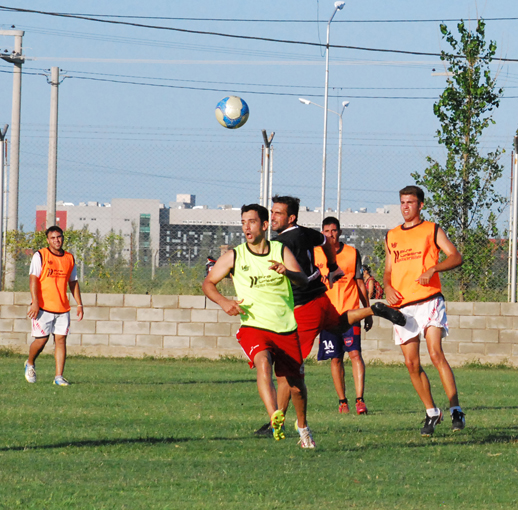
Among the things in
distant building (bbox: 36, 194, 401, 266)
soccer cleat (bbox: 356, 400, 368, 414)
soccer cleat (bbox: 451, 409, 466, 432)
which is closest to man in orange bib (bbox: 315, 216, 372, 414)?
soccer cleat (bbox: 356, 400, 368, 414)

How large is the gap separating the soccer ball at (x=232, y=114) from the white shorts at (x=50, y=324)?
18.6ft

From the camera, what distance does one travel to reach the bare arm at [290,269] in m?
6.58

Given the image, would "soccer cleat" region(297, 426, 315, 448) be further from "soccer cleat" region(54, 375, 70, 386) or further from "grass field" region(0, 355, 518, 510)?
"soccer cleat" region(54, 375, 70, 386)

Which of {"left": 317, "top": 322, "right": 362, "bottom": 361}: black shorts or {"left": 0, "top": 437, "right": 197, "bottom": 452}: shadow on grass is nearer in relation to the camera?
{"left": 0, "top": 437, "right": 197, "bottom": 452}: shadow on grass

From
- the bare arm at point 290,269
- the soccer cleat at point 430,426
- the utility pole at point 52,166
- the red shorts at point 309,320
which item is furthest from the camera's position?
the utility pole at point 52,166

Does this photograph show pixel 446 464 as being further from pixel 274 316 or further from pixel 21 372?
pixel 21 372

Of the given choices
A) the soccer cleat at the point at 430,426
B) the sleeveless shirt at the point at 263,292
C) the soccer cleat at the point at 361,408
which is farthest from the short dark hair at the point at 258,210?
the soccer cleat at the point at 361,408

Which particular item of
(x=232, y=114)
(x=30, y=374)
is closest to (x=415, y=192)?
(x=30, y=374)

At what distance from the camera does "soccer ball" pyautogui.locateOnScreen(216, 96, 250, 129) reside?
16203mm

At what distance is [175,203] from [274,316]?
10.4 meters

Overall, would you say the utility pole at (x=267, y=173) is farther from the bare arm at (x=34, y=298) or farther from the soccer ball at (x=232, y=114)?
the bare arm at (x=34, y=298)

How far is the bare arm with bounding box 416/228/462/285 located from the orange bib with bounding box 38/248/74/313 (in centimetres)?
584

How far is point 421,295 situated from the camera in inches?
305

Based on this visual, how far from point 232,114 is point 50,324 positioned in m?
5.92
